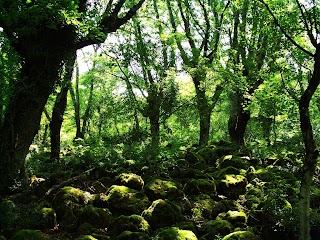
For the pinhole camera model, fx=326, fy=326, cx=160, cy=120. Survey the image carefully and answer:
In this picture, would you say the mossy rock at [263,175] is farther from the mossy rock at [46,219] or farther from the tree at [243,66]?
the mossy rock at [46,219]

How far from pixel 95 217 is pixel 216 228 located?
260cm

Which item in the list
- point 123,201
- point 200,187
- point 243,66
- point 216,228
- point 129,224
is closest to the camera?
point 129,224

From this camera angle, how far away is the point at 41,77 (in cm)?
881

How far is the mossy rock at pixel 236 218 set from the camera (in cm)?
722

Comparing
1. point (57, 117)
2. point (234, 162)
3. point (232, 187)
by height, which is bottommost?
point (232, 187)

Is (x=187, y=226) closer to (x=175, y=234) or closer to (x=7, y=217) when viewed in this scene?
(x=175, y=234)

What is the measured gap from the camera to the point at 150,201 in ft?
26.4

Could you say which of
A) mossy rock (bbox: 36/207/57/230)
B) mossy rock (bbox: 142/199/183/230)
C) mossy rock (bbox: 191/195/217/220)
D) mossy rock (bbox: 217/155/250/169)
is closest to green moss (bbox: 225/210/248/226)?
mossy rock (bbox: 191/195/217/220)

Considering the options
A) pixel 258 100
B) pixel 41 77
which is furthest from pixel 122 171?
pixel 258 100

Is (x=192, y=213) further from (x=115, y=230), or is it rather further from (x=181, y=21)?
(x=181, y=21)

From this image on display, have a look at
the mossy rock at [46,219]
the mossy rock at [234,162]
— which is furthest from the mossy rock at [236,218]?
the mossy rock at [234,162]

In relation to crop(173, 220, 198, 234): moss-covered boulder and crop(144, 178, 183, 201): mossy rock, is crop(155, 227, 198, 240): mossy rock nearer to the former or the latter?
crop(173, 220, 198, 234): moss-covered boulder

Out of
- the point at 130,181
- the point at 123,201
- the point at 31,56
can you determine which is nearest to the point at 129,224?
the point at 123,201

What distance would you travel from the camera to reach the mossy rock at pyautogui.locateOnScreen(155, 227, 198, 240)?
6.12 metres
